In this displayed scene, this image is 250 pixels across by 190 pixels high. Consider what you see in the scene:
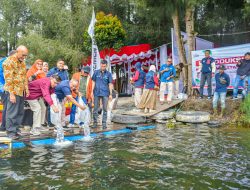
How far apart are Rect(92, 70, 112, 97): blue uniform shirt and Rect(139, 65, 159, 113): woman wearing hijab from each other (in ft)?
7.17

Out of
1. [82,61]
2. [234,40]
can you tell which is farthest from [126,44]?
[234,40]

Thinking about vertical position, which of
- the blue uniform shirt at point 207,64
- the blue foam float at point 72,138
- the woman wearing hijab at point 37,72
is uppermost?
the blue uniform shirt at point 207,64

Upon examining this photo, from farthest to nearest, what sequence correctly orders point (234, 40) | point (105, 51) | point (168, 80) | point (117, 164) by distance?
1. point (105, 51)
2. point (234, 40)
3. point (168, 80)
4. point (117, 164)

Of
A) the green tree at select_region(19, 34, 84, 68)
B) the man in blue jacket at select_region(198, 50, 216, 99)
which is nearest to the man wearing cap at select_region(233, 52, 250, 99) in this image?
the man in blue jacket at select_region(198, 50, 216, 99)

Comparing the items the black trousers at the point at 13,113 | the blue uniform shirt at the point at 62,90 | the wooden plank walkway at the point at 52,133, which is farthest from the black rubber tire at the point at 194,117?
the black trousers at the point at 13,113

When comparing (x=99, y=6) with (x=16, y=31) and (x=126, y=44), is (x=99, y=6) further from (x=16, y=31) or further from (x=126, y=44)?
(x=16, y=31)

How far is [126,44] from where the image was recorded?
61.1 feet

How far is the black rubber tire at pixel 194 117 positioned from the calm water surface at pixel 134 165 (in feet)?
8.22

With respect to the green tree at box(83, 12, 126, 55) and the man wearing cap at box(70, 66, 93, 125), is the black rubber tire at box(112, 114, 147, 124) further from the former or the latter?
the green tree at box(83, 12, 126, 55)

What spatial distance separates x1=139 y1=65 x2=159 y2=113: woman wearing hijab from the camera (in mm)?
10656

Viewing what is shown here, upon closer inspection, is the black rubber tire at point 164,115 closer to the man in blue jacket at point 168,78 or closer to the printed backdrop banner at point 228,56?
the man in blue jacket at point 168,78

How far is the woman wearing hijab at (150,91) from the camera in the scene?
35.0ft

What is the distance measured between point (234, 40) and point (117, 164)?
35.9 feet

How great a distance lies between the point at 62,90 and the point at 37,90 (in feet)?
1.97
